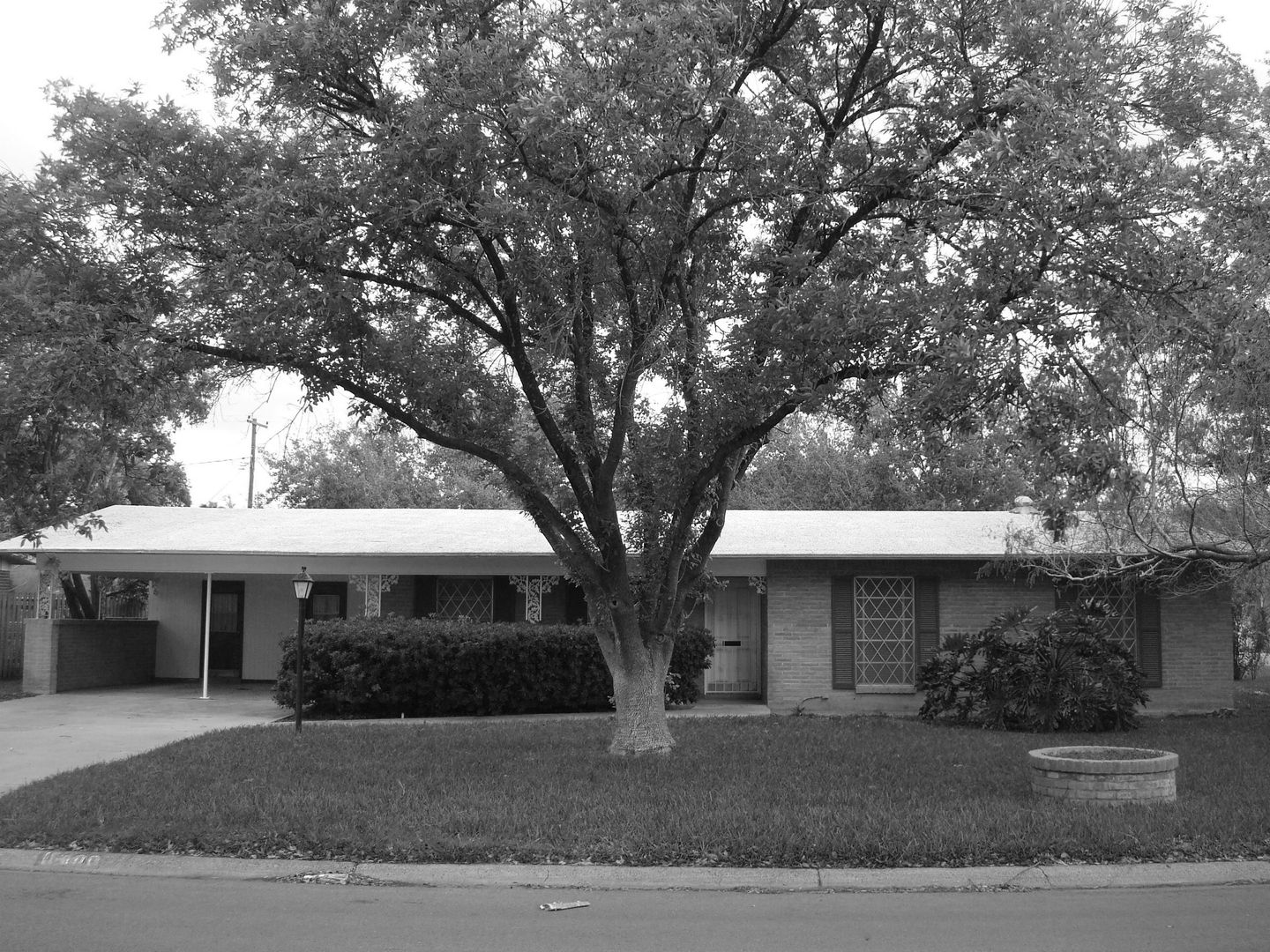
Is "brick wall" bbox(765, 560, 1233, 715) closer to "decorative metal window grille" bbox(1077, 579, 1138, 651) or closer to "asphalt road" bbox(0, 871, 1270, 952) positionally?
"decorative metal window grille" bbox(1077, 579, 1138, 651)

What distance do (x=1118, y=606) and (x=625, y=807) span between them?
1172 centimetres

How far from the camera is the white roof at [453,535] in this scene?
17.8m

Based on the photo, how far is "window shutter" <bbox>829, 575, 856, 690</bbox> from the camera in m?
18.0

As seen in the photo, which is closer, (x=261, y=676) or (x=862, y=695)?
(x=862, y=695)

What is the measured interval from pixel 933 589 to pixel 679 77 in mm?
11090

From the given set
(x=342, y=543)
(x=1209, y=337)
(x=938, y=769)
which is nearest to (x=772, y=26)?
(x=1209, y=337)

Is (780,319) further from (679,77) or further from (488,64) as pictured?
(488,64)

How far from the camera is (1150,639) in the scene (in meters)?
18.1

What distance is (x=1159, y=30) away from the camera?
32.8 ft

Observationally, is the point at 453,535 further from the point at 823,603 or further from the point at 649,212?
the point at 649,212

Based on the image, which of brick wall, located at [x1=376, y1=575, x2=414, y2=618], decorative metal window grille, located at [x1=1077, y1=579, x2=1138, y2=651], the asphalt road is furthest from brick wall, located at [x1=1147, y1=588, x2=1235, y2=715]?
brick wall, located at [x1=376, y1=575, x2=414, y2=618]

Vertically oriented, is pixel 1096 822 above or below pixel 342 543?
below

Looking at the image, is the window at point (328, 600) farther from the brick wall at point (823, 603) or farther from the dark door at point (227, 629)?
the brick wall at point (823, 603)

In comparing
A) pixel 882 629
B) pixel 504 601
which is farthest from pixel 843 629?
pixel 504 601
